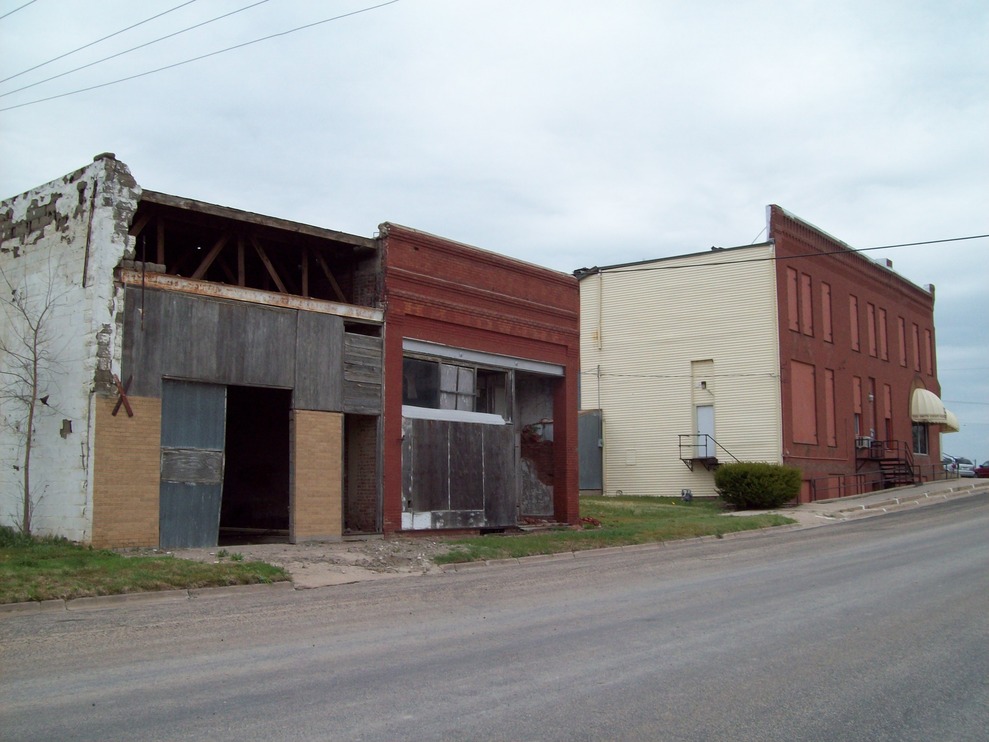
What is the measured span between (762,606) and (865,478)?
1355 inches

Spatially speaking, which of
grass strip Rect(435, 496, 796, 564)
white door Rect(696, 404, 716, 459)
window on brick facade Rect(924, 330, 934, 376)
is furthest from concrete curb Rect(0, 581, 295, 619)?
window on brick facade Rect(924, 330, 934, 376)

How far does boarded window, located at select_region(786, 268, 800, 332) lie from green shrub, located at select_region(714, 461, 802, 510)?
6.93 m

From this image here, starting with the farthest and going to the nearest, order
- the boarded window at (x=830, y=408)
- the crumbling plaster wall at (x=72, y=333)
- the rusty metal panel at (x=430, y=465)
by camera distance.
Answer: the boarded window at (x=830, y=408), the rusty metal panel at (x=430, y=465), the crumbling plaster wall at (x=72, y=333)

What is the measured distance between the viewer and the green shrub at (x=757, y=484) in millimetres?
33875

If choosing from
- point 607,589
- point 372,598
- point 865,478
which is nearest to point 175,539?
point 372,598

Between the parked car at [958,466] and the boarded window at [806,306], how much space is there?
2126cm

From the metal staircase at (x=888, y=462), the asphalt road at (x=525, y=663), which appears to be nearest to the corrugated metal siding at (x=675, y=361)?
the metal staircase at (x=888, y=462)

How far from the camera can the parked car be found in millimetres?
56812

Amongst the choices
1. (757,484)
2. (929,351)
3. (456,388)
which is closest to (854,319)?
(929,351)

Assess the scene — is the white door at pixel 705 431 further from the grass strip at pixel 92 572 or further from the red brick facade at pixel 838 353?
the grass strip at pixel 92 572

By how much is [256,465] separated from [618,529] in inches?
361

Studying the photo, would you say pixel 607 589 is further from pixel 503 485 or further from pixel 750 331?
pixel 750 331

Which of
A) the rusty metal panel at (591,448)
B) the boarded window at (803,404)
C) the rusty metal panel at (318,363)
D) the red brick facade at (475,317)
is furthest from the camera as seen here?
the rusty metal panel at (591,448)

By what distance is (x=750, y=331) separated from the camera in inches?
1503
